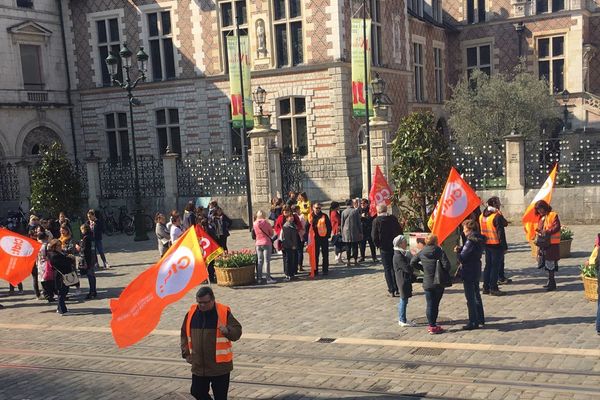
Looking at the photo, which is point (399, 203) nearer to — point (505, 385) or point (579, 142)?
point (505, 385)

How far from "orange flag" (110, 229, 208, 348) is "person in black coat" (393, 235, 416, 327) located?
372cm

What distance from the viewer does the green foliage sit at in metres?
21.4

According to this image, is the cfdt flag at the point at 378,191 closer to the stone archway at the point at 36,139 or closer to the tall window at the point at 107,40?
the tall window at the point at 107,40

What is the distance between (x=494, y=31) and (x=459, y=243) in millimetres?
29828

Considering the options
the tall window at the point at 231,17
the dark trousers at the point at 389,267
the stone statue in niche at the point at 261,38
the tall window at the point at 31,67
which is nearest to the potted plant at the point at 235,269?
the dark trousers at the point at 389,267

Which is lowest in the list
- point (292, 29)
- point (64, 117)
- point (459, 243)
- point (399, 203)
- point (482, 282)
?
point (482, 282)

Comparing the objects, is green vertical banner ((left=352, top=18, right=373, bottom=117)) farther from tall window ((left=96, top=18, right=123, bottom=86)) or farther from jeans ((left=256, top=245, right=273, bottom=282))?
tall window ((left=96, top=18, right=123, bottom=86))

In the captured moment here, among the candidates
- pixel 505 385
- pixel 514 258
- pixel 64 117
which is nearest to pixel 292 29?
pixel 64 117

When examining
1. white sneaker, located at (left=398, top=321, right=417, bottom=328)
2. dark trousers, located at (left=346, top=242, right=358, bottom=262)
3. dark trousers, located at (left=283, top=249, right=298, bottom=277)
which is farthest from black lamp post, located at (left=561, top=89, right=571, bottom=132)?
white sneaker, located at (left=398, top=321, right=417, bottom=328)

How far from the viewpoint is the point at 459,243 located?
12734mm

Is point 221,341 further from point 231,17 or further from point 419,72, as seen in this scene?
point 419,72

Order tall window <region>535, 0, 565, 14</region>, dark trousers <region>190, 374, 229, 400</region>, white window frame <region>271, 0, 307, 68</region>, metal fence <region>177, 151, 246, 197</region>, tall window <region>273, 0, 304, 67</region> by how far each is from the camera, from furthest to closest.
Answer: tall window <region>535, 0, 565, 14</region> → tall window <region>273, 0, 304, 67</region> → white window frame <region>271, 0, 307, 68</region> → metal fence <region>177, 151, 246, 197</region> → dark trousers <region>190, 374, 229, 400</region>

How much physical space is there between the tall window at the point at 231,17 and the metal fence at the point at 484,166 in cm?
1294

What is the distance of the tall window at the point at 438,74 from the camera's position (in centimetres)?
3838
